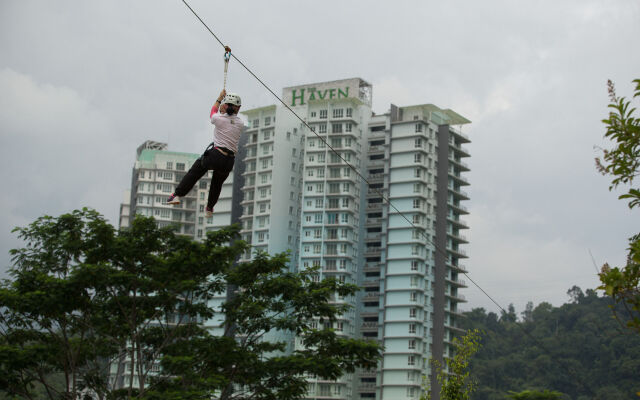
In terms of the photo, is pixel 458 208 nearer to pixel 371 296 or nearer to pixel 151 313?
pixel 371 296

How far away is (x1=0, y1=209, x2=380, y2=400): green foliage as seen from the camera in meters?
34.4

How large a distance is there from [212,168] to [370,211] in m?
106

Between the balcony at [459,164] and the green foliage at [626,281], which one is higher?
the balcony at [459,164]

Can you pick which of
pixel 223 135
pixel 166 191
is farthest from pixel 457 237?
pixel 223 135

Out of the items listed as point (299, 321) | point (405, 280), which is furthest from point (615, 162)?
point (405, 280)

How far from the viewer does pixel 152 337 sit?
37.3 metres

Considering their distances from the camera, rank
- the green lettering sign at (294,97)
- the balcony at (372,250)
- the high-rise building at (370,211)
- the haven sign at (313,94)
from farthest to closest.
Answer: the green lettering sign at (294,97), the haven sign at (313,94), the balcony at (372,250), the high-rise building at (370,211)

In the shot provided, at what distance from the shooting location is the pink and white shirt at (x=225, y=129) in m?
14.8

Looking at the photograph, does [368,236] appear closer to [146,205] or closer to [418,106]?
[418,106]

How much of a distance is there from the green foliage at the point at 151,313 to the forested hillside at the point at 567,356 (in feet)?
329

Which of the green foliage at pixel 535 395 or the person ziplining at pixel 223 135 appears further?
the green foliage at pixel 535 395

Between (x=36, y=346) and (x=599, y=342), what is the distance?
13092cm

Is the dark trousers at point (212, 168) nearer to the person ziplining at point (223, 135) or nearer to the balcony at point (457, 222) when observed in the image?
the person ziplining at point (223, 135)

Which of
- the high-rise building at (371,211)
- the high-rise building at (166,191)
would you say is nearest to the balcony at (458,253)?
the high-rise building at (371,211)
